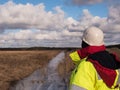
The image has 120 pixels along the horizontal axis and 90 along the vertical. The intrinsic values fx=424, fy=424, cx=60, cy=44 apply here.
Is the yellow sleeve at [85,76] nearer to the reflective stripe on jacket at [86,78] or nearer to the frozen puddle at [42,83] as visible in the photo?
the reflective stripe on jacket at [86,78]

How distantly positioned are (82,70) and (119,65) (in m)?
0.74

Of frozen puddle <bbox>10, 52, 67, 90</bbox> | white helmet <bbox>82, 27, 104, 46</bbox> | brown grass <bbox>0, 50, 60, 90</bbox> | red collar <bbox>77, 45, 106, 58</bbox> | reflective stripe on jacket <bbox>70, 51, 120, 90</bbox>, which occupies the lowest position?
brown grass <bbox>0, 50, 60, 90</bbox>

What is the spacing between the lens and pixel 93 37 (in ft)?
16.4

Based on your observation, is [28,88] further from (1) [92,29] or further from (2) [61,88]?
(1) [92,29]

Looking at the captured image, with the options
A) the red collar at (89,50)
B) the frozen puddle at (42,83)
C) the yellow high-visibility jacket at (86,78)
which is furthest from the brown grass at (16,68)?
the yellow high-visibility jacket at (86,78)

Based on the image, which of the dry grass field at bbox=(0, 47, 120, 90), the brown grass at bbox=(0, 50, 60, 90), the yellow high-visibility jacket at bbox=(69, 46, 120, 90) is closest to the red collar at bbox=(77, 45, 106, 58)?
the yellow high-visibility jacket at bbox=(69, 46, 120, 90)

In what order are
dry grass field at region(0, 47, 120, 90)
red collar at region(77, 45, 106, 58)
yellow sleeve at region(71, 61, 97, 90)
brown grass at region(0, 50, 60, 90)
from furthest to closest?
1. brown grass at region(0, 50, 60, 90)
2. dry grass field at region(0, 47, 120, 90)
3. red collar at region(77, 45, 106, 58)
4. yellow sleeve at region(71, 61, 97, 90)

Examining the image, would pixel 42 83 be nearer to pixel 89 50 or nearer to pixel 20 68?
pixel 89 50

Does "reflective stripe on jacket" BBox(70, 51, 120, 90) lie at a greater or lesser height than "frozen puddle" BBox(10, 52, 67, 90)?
greater

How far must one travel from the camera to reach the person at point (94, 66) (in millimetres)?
4652

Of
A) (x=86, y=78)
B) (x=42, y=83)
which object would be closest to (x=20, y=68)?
(x=42, y=83)

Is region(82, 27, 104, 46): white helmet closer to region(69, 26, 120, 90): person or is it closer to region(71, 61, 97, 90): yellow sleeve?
region(69, 26, 120, 90): person

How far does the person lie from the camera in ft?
15.3

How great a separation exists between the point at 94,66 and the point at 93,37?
15.5 inches
